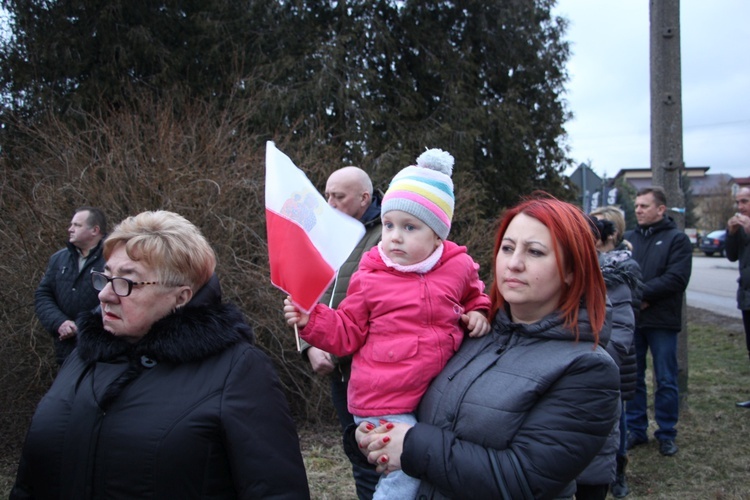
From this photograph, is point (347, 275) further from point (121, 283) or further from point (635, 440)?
point (635, 440)

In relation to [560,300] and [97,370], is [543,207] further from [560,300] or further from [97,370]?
[97,370]

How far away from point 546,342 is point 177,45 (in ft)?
40.0

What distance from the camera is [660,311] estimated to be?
5.31 metres

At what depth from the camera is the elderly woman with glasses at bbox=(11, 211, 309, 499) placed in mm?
1920

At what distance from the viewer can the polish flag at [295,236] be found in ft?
7.07

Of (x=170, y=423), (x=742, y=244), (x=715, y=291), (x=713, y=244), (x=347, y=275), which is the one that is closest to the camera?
(x=170, y=423)

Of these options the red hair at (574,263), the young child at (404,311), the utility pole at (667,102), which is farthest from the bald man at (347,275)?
the utility pole at (667,102)

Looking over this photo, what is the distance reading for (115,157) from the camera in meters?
6.86

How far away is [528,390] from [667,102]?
237 inches

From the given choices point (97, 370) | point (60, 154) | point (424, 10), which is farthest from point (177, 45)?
point (97, 370)

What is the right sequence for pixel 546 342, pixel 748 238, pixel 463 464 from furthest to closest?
1. pixel 748 238
2. pixel 546 342
3. pixel 463 464

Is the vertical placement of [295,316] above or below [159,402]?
above

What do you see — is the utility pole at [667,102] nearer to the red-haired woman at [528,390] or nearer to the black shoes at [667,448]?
the black shoes at [667,448]

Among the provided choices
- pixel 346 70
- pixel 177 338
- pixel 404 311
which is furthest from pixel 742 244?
pixel 346 70
